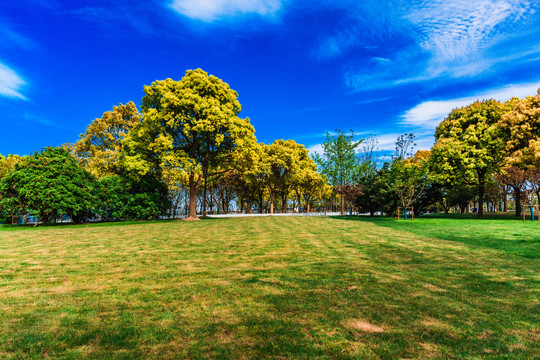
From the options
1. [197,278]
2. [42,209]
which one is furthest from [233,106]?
[197,278]

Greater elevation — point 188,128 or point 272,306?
point 188,128

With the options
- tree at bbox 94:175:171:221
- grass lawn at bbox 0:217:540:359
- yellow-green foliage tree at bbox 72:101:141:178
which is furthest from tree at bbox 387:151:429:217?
yellow-green foliage tree at bbox 72:101:141:178

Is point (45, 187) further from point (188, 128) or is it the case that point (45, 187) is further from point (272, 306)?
point (272, 306)

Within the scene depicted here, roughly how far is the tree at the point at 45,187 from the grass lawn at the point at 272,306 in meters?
14.1

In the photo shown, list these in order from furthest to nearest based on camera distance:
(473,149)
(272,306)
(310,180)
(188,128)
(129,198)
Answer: (310,180) → (473,149) → (129,198) → (188,128) → (272,306)

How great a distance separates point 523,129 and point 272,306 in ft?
95.9

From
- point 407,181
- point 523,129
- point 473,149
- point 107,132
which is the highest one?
point 107,132

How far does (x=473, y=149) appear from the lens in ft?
82.7

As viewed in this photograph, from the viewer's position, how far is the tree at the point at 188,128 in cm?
2359

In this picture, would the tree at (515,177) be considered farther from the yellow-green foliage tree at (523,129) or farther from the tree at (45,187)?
the tree at (45,187)

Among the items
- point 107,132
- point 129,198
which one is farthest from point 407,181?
point 107,132

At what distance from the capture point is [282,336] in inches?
122

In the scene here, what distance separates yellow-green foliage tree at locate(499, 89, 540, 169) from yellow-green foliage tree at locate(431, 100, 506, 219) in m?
1.10

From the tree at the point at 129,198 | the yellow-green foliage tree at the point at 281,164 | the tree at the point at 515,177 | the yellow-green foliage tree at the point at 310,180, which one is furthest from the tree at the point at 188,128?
the tree at the point at 515,177
